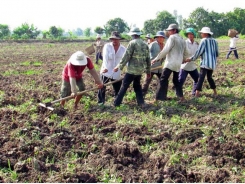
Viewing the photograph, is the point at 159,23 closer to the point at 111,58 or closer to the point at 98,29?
the point at 98,29

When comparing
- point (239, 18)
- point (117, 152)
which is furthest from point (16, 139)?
point (239, 18)

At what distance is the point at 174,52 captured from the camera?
275 inches

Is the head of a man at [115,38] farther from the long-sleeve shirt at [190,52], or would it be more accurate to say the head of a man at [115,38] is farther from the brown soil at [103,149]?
the long-sleeve shirt at [190,52]

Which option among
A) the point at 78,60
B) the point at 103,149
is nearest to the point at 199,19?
the point at 78,60

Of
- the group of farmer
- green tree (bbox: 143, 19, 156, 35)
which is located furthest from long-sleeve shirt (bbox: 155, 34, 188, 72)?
green tree (bbox: 143, 19, 156, 35)

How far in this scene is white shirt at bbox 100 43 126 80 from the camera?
6.96 metres

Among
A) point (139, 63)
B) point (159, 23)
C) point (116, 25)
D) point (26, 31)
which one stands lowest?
point (139, 63)

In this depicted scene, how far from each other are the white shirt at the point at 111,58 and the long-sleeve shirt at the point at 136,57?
405 millimetres

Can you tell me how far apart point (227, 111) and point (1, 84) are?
6.08 meters

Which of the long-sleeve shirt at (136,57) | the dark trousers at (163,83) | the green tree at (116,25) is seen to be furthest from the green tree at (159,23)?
the long-sleeve shirt at (136,57)

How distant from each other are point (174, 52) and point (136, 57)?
894 millimetres

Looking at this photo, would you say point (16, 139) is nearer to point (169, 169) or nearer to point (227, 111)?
point (169, 169)

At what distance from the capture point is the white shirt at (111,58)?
696cm

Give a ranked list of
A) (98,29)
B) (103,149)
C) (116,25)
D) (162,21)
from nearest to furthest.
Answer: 1. (103,149)
2. (98,29)
3. (162,21)
4. (116,25)
